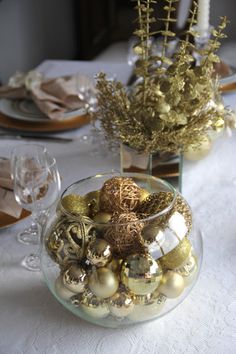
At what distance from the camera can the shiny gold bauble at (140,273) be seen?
62cm

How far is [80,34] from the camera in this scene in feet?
11.1

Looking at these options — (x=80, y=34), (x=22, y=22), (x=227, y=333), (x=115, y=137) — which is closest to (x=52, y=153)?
(x=115, y=137)

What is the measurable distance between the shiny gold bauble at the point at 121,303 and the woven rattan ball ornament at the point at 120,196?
0.38 feet

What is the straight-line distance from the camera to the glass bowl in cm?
62

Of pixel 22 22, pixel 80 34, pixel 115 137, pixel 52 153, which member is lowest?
pixel 80 34

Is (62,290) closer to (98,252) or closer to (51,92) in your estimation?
(98,252)

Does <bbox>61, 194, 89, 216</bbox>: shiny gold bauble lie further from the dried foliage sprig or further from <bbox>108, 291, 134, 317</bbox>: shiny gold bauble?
the dried foliage sprig

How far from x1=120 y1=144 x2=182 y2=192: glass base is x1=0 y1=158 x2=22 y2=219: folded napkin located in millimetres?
210

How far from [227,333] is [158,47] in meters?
1.06

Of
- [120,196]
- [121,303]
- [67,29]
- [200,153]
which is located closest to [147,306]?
[121,303]

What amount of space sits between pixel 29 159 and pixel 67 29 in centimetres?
261

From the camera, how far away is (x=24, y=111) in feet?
4.31

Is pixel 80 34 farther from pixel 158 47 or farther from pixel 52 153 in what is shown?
pixel 52 153

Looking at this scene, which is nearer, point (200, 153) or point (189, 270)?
point (189, 270)
